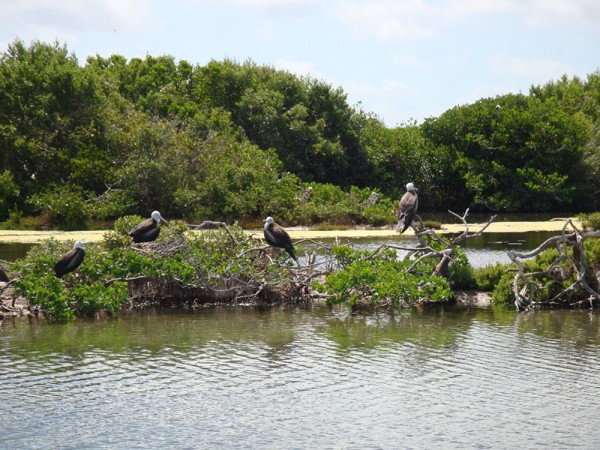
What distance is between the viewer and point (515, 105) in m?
47.0

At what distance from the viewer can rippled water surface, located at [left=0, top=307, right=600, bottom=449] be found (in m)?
10.2

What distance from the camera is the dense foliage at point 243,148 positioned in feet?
114

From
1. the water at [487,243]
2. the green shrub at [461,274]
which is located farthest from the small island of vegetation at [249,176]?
the water at [487,243]

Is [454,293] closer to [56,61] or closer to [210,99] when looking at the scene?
[56,61]

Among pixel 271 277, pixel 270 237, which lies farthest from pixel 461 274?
pixel 270 237

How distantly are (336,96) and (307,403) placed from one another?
3482 centimetres

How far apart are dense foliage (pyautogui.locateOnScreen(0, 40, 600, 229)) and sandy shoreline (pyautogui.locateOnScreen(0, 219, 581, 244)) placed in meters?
2.26

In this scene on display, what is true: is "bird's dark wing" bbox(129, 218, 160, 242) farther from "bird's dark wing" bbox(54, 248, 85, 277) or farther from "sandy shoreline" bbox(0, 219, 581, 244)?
"sandy shoreline" bbox(0, 219, 581, 244)

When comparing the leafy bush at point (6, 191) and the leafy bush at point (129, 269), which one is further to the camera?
the leafy bush at point (6, 191)

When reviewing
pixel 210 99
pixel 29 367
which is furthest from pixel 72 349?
pixel 210 99

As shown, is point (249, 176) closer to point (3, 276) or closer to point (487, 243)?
point (487, 243)

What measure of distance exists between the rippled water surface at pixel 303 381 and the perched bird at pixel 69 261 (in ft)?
3.04

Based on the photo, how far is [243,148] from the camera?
3881 centimetres

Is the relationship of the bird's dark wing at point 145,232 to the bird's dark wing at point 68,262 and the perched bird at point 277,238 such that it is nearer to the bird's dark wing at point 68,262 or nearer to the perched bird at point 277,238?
the bird's dark wing at point 68,262
